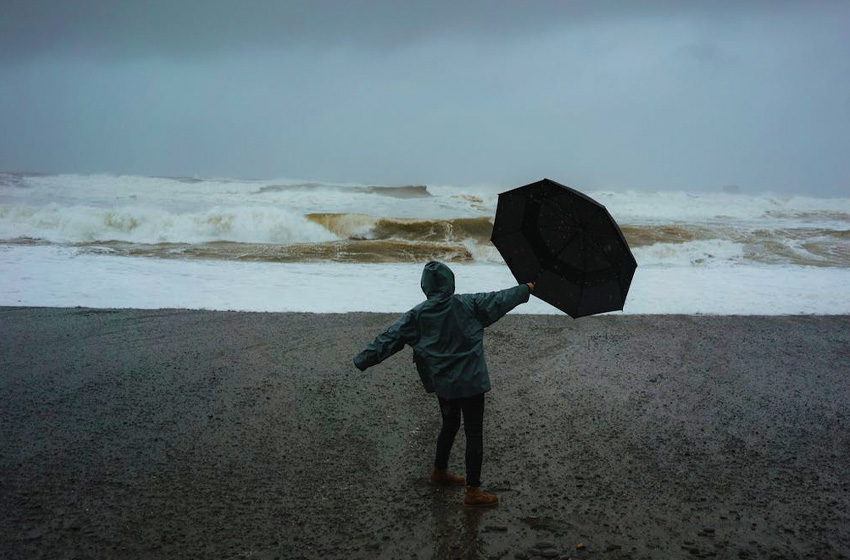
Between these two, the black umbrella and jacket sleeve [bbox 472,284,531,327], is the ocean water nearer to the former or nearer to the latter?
the black umbrella

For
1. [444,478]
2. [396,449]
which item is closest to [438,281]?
[444,478]

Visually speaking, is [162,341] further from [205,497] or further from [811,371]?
[811,371]

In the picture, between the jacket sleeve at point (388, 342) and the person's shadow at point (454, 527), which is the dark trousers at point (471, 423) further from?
the jacket sleeve at point (388, 342)

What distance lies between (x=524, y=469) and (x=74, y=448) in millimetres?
3334

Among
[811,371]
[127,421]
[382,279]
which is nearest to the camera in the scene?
[127,421]

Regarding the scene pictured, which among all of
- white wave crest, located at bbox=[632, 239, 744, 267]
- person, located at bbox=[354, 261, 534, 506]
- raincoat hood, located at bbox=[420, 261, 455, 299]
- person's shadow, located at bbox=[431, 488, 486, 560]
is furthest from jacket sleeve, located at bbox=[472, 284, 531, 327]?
white wave crest, located at bbox=[632, 239, 744, 267]

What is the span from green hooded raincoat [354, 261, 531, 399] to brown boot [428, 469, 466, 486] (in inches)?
27.9

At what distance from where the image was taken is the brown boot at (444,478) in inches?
163

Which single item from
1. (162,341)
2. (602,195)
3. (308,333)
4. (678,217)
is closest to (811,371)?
(308,333)

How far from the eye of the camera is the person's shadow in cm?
345

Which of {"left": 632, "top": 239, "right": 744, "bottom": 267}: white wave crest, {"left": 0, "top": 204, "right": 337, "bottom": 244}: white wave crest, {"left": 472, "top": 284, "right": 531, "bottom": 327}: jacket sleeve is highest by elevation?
{"left": 472, "top": 284, "right": 531, "bottom": 327}: jacket sleeve

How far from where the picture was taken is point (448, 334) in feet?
12.2

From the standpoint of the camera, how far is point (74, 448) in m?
4.65

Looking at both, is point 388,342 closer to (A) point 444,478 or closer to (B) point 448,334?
(B) point 448,334
